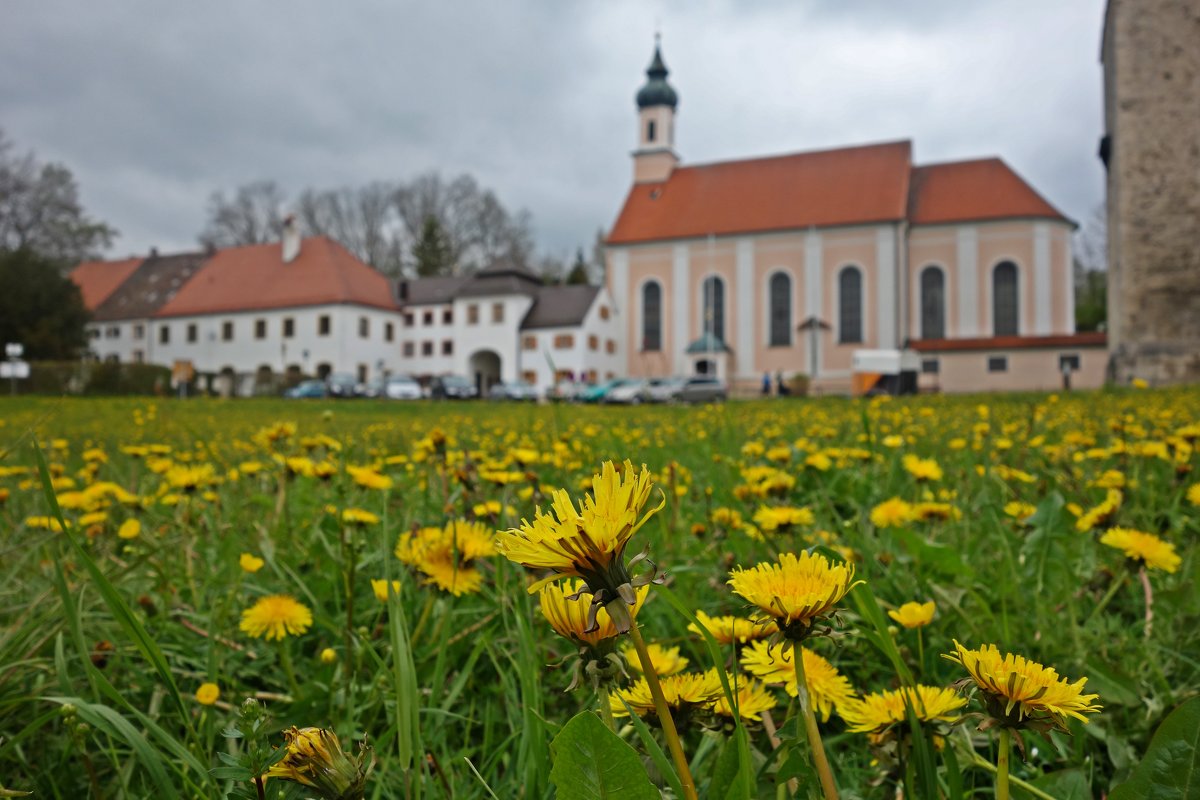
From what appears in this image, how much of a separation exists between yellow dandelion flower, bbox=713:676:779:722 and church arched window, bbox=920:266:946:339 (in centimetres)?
3327

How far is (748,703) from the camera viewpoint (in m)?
0.66

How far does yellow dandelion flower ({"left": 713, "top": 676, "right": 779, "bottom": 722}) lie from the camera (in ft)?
2.10

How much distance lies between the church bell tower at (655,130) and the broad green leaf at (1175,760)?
39.4m

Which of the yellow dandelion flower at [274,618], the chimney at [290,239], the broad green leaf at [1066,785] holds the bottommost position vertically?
the broad green leaf at [1066,785]

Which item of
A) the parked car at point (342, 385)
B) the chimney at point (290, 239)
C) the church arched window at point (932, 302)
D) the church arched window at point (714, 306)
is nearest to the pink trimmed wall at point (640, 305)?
the church arched window at point (714, 306)

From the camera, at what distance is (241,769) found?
0.52 meters

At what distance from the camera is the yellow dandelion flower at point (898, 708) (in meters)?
0.66

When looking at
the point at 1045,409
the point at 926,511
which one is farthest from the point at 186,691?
the point at 1045,409

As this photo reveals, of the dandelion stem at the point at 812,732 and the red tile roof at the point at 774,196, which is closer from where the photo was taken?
the dandelion stem at the point at 812,732

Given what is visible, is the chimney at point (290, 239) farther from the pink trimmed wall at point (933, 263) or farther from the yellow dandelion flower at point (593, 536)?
the yellow dandelion flower at point (593, 536)

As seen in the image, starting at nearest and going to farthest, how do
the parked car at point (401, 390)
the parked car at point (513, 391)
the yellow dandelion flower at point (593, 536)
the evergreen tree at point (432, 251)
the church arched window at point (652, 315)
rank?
the yellow dandelion flower at point (593, 536), the parked car at point (401, 390), the parked car at point (513, 391), the church arched window at point (652, 315), the evergreen tree at point (432, 251)

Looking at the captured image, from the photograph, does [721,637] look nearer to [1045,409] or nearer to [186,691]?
[186,691]

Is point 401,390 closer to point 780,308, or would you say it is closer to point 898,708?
point 780,308

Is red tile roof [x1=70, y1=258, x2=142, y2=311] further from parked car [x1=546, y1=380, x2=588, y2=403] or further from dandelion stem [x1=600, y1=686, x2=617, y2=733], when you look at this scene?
dandelion stem [x1=600, y1=686, x2=617, y2=733]
